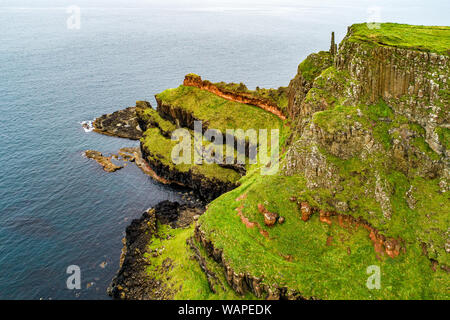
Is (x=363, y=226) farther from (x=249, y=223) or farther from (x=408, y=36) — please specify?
(x=408, y=36)

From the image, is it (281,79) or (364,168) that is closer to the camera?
(364,168)

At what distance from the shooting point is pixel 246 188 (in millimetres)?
51188

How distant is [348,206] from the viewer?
1585 inches

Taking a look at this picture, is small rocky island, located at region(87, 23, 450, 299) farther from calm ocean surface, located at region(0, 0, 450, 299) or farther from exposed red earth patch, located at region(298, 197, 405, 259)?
calm ocean surface, located at region(0, 0, 450, 299)

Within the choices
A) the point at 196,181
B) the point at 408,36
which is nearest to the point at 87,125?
the point at 196,181

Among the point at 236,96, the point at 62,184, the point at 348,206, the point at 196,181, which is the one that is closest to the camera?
the point at 348,206

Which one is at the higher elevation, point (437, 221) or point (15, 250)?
point (437, 221)

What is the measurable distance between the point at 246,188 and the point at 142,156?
43724mm

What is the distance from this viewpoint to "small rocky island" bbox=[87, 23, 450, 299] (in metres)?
36.0

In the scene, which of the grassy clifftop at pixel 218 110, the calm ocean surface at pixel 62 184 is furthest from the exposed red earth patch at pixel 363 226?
the calm ocean surface at pixel 62 184

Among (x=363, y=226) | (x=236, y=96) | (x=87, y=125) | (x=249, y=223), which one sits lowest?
(x=249, y=223)
